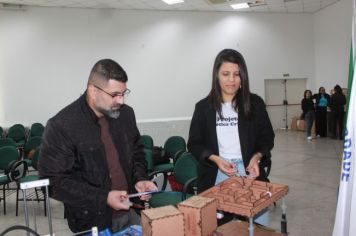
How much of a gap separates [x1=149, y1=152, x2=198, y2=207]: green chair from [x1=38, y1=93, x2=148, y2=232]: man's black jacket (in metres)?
1.69

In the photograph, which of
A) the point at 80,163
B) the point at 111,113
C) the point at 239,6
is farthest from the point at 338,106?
the point at 80,163

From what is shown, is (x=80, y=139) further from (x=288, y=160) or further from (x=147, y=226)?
(x=288, y=160)

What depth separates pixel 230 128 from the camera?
2293 millimetres

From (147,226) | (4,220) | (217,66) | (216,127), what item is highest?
(217,66)

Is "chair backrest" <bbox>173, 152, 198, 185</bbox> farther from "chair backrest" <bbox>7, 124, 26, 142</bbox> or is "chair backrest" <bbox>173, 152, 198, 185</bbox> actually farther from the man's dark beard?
"chair backrest" <bbox>7, 124, 26, 142</bbox>

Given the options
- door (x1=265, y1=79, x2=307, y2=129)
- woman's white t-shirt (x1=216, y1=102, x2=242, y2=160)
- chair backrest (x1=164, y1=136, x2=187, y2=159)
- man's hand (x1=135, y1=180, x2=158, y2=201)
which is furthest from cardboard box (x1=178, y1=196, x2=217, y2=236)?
door (x1=265, y1=79, x2=307, y2=129)

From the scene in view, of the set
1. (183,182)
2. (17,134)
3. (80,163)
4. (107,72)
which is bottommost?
(183,182)

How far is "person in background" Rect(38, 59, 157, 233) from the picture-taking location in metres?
1.85

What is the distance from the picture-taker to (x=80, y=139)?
1.92 metres

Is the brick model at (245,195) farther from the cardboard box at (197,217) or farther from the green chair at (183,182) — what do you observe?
the green chair at (183,182)

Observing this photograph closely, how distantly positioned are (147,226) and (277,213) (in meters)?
3.61

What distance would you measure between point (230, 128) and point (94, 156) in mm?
884

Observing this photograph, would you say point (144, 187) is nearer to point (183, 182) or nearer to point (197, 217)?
point (197, 217)

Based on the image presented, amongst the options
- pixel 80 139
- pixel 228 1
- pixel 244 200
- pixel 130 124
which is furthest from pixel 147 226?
pixel 228 1
